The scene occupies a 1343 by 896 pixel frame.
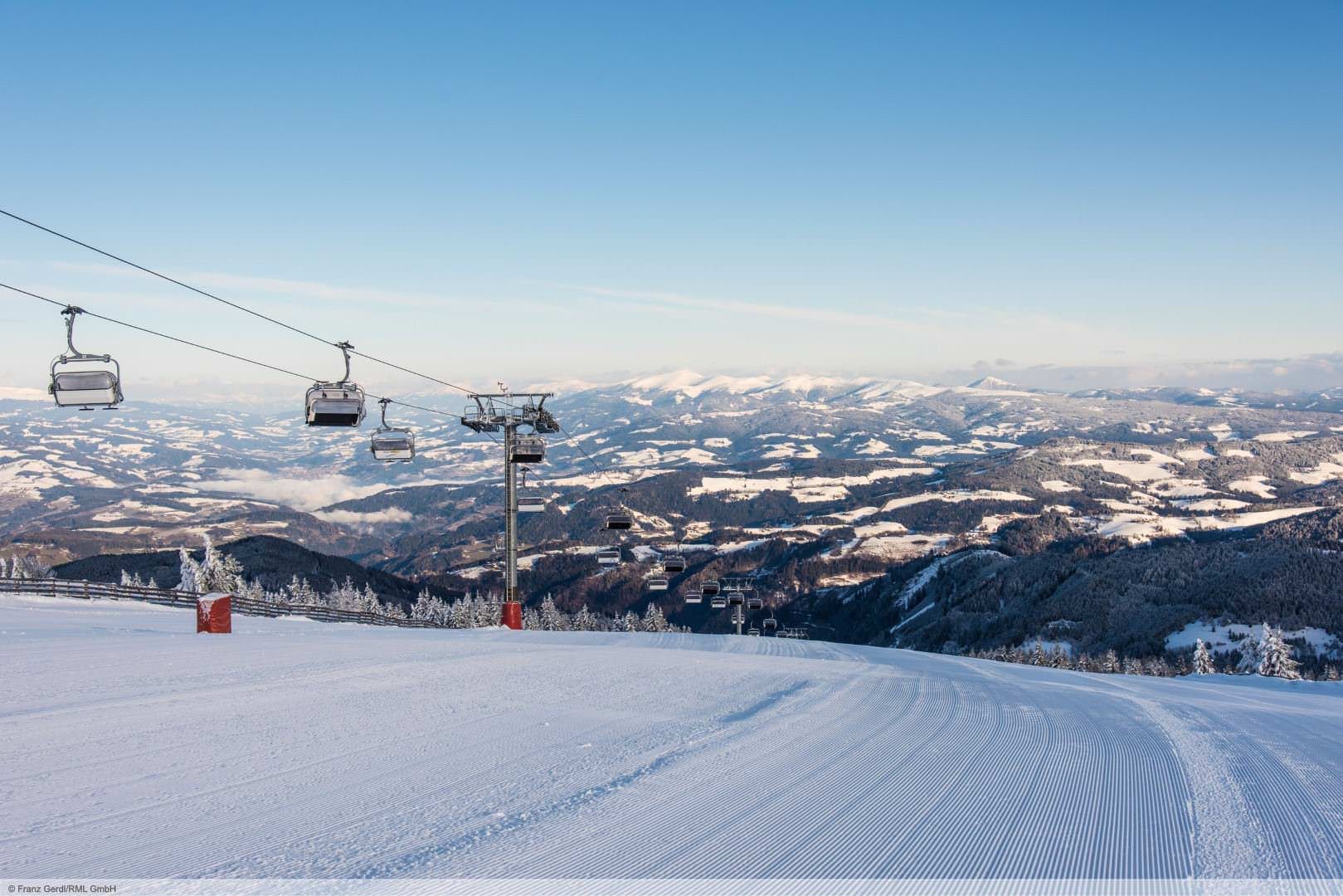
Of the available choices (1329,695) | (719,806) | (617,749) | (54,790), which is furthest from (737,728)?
(1329,695)

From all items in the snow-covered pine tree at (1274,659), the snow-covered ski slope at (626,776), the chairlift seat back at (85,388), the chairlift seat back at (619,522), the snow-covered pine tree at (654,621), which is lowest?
the snow-covered pine tree at (654,621)

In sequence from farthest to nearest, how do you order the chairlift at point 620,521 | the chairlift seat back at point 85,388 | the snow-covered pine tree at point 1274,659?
the snow-covered pine tree at point 1274,659 → the chairlift at point 620,521 → the chairlift seat back at point 85,388

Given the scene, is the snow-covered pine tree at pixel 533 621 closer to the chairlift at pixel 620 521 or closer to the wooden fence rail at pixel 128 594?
the wooden fence rail at pixel 128 594

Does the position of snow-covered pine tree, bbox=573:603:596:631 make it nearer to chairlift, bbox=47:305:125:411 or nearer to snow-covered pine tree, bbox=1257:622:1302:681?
snow-covered pine tree, bbox=1257:622:1302:681

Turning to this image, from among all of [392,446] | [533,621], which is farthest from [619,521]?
[533,621]

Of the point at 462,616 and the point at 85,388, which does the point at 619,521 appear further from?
the point at 462,616

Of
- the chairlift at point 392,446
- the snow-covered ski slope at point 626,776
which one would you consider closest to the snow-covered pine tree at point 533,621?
the chairlift at point 392,446

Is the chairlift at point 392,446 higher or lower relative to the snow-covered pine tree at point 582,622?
higher

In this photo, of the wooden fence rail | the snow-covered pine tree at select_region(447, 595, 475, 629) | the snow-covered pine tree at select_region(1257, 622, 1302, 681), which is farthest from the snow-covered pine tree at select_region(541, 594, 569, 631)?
the snow-covered pine tree at select_region(1257, 622, 1302, 681)
